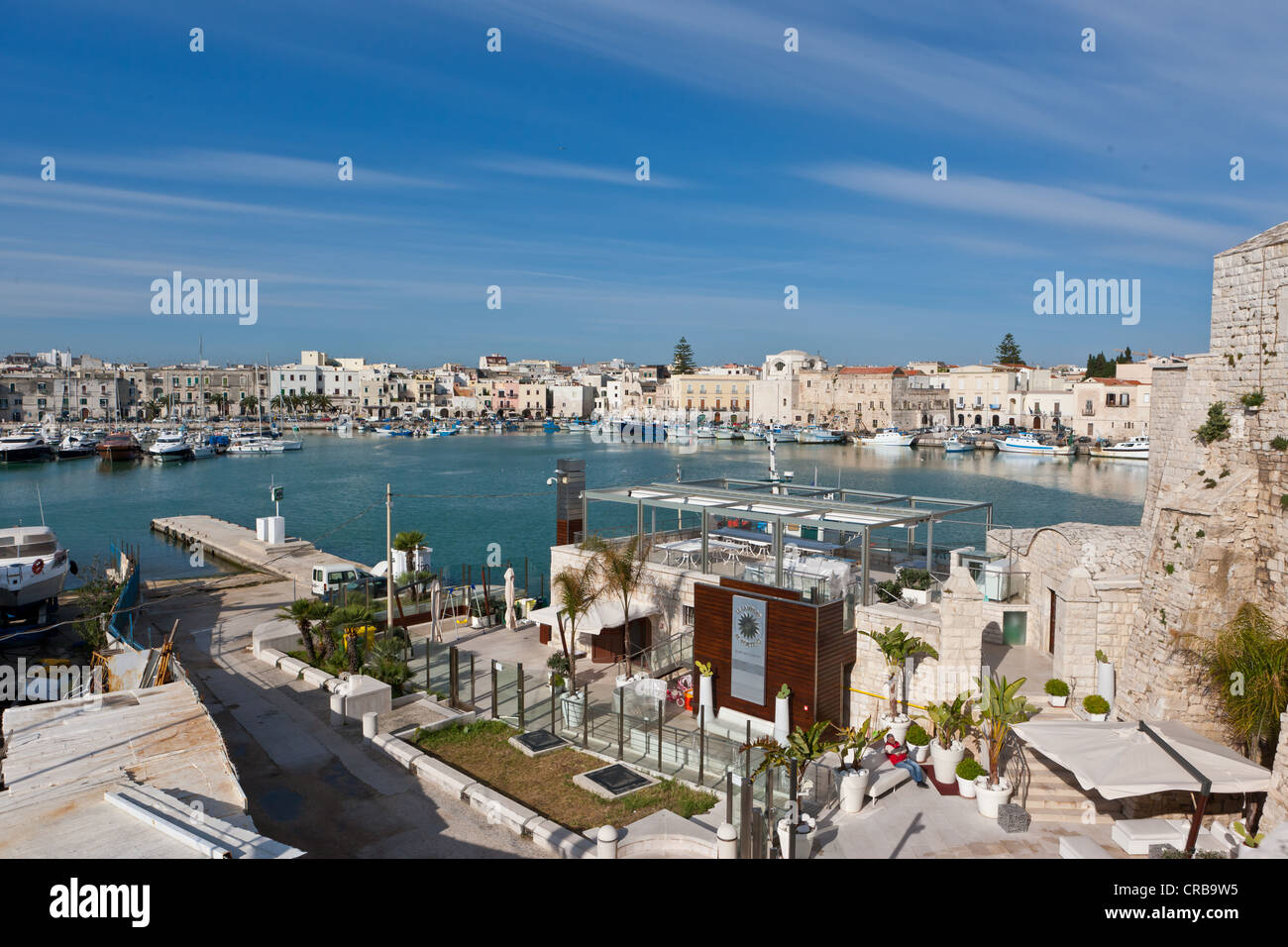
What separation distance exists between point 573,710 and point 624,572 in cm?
344

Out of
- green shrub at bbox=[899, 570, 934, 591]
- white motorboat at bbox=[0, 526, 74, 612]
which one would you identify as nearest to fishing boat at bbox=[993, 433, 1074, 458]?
green shrub at bbox=[899, 570, 934, 591]

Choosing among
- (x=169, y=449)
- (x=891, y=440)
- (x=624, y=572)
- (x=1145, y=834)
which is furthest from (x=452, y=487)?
(x=1145, y=834)

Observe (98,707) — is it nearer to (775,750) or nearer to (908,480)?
(775,750)

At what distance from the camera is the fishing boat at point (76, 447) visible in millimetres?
73812

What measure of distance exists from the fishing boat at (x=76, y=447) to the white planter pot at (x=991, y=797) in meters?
84.2

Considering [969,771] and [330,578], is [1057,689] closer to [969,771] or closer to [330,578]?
[969,771]

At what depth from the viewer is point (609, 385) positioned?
134875 millimetres

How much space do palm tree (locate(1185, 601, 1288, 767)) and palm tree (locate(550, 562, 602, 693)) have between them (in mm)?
8852

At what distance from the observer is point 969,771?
9352mm

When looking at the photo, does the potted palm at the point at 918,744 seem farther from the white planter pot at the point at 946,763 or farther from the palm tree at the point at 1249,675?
the palm tree at the point at 1249,675

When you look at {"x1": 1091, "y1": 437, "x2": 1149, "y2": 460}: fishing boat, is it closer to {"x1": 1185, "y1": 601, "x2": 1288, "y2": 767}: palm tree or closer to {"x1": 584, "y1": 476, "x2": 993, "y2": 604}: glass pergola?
{"x1": 584, "y1": 476, "x2": 993, "y2": 604}: glass pergola

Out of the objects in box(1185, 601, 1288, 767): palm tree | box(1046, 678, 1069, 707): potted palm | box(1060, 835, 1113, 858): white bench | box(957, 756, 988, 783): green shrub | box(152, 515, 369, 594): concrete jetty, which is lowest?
box(152, 515, 369, 594): concrete jetty

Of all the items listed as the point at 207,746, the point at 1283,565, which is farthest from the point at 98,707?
the point at 1283,565

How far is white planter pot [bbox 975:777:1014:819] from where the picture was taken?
8.84 metres
